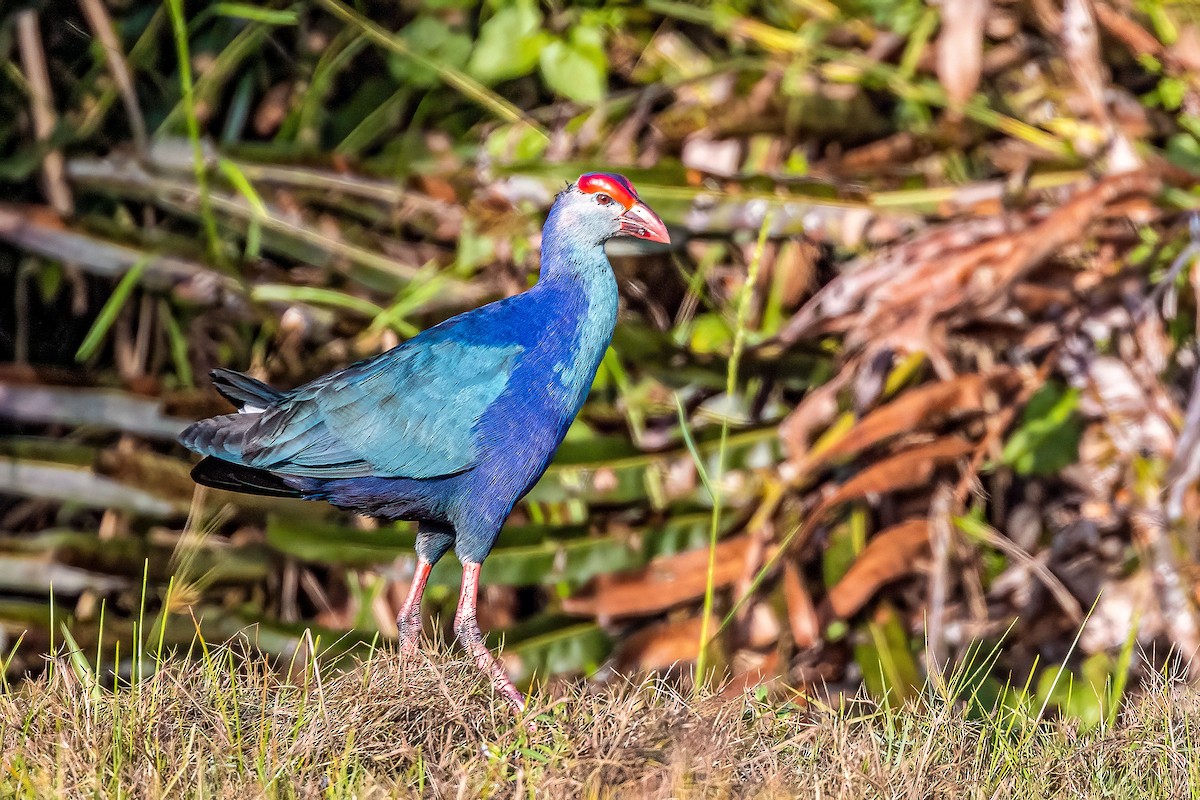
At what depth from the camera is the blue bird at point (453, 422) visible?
262 centimetres

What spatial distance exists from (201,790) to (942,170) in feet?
10.7

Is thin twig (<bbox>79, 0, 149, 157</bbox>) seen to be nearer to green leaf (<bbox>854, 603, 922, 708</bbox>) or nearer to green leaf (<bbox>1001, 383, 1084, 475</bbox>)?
green leaf (<bbox>854, 603, 922, 708</bbox>)

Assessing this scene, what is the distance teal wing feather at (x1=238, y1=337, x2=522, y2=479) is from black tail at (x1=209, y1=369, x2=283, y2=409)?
0.15 m

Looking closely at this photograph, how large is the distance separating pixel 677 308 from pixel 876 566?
126 centimetres

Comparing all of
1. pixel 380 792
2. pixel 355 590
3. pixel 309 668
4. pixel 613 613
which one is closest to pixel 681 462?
pixel 613 613

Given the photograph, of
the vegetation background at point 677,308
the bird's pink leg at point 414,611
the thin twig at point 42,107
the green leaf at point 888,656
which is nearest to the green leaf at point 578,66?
the vegetation background at point 677,308

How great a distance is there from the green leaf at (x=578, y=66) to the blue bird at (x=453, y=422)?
5.59ft

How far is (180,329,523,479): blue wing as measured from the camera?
263 centimetres

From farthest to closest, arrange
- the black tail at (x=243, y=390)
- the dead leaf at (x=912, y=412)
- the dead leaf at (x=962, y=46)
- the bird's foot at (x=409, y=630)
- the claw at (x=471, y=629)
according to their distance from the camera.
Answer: the dead leaf at (x=962, y=46) < the dead leaf at (x=912, y=412) < the black tail at (x=243, y=390) < the bird's foot at (x=409, y=630) < the claw at (x=471, y=629)

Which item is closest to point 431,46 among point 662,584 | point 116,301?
point 116,301

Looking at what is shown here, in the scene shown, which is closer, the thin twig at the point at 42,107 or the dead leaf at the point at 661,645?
the dead leaf at the point at 661,645

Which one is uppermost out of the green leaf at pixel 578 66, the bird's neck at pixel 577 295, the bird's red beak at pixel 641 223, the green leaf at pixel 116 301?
the green leaf at pixel 578 66

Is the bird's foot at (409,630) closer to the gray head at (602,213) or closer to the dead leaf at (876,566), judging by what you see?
the gray head at (602,213)

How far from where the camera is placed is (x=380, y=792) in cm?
192
